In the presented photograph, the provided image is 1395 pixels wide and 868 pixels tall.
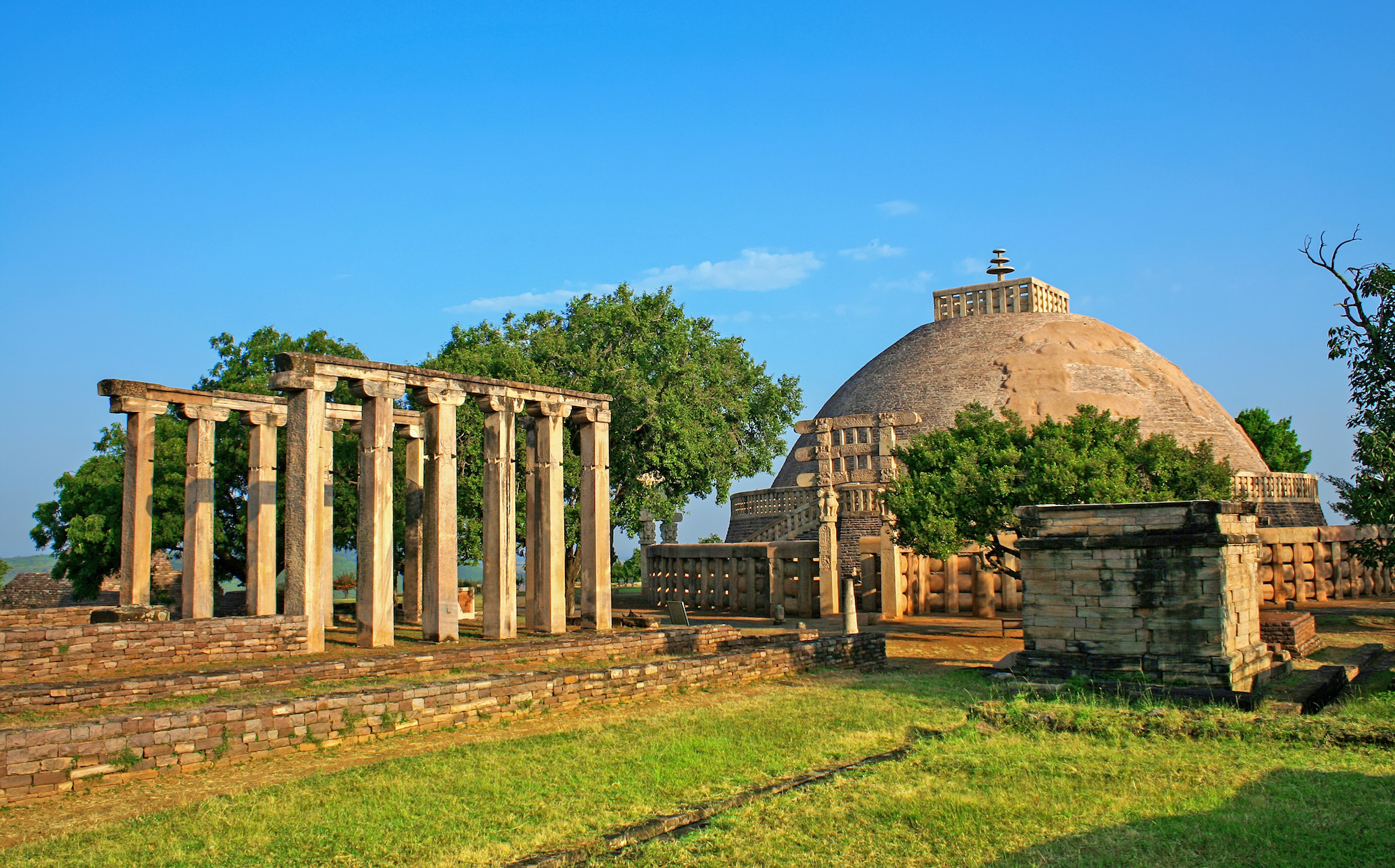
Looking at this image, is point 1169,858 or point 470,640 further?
point 470,640

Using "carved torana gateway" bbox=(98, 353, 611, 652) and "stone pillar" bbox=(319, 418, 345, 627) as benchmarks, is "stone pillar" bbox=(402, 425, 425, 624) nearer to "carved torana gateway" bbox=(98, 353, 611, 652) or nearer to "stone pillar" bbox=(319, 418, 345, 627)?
"carved torana gateway" bbox=(98, 353, 611, 652)

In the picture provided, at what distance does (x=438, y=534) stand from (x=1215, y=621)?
12.7 m

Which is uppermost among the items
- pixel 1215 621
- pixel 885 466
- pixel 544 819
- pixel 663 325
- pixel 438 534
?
pixel 663 325

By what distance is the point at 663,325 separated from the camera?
3234 cm

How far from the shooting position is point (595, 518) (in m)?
20.5

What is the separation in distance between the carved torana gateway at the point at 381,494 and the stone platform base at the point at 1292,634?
478 inches

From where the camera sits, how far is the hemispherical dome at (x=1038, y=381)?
39.6 m

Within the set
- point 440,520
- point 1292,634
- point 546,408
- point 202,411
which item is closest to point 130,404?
point 202,411

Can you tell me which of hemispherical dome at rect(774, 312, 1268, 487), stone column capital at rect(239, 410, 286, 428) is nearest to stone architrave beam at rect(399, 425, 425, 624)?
stone column capital at rect(239, 410, 286, 428)

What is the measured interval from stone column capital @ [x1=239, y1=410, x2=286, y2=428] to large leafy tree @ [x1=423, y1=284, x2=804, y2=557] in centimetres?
659

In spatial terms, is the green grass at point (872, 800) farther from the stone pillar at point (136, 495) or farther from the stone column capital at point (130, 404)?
the stone column capital at point (130, 404)

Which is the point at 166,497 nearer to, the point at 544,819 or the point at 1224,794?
the point at 544,819

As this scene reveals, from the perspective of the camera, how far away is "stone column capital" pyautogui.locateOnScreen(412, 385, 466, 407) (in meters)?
18.0

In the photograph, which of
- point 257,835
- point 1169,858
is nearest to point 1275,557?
point 1169,858
